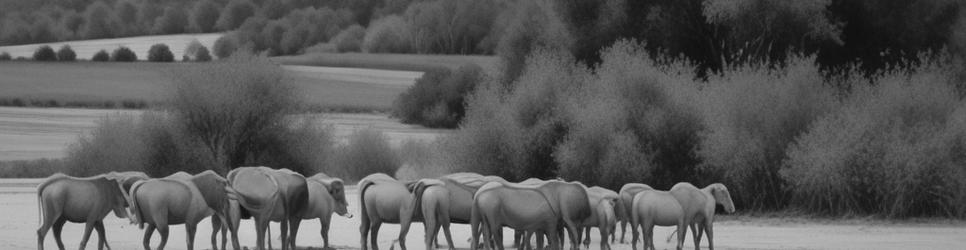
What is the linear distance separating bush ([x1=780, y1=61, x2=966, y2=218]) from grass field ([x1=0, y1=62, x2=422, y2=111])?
35546mm

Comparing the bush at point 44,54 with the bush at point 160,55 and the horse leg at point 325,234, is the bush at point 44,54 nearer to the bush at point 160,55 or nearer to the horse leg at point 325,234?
the bush at point 160,55

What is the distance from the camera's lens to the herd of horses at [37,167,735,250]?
23188 millimetres

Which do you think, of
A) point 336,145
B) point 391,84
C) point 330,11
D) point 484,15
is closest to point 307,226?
point 336,145

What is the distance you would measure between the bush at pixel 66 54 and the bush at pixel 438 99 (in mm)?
21206

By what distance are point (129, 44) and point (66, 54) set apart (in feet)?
29.3

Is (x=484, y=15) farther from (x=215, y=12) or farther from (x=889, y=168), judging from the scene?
(x=889, y=168)

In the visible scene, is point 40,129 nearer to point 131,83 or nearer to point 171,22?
point 131,83

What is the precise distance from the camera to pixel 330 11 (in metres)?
102

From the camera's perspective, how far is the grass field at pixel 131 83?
70625 mm

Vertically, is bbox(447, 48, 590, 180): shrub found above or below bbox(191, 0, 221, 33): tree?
below

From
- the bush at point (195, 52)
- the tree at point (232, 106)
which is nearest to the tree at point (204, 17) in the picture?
the bush at point (195, 52)

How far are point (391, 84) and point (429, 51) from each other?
22.2 ft

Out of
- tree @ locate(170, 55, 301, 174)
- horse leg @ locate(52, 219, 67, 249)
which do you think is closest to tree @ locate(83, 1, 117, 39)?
tree @ locate(170, 55, 301, 174)

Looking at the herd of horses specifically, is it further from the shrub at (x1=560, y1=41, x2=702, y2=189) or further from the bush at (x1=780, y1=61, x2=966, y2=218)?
the shrub at (x1=560, y1=41, x2=702, y2=189)
